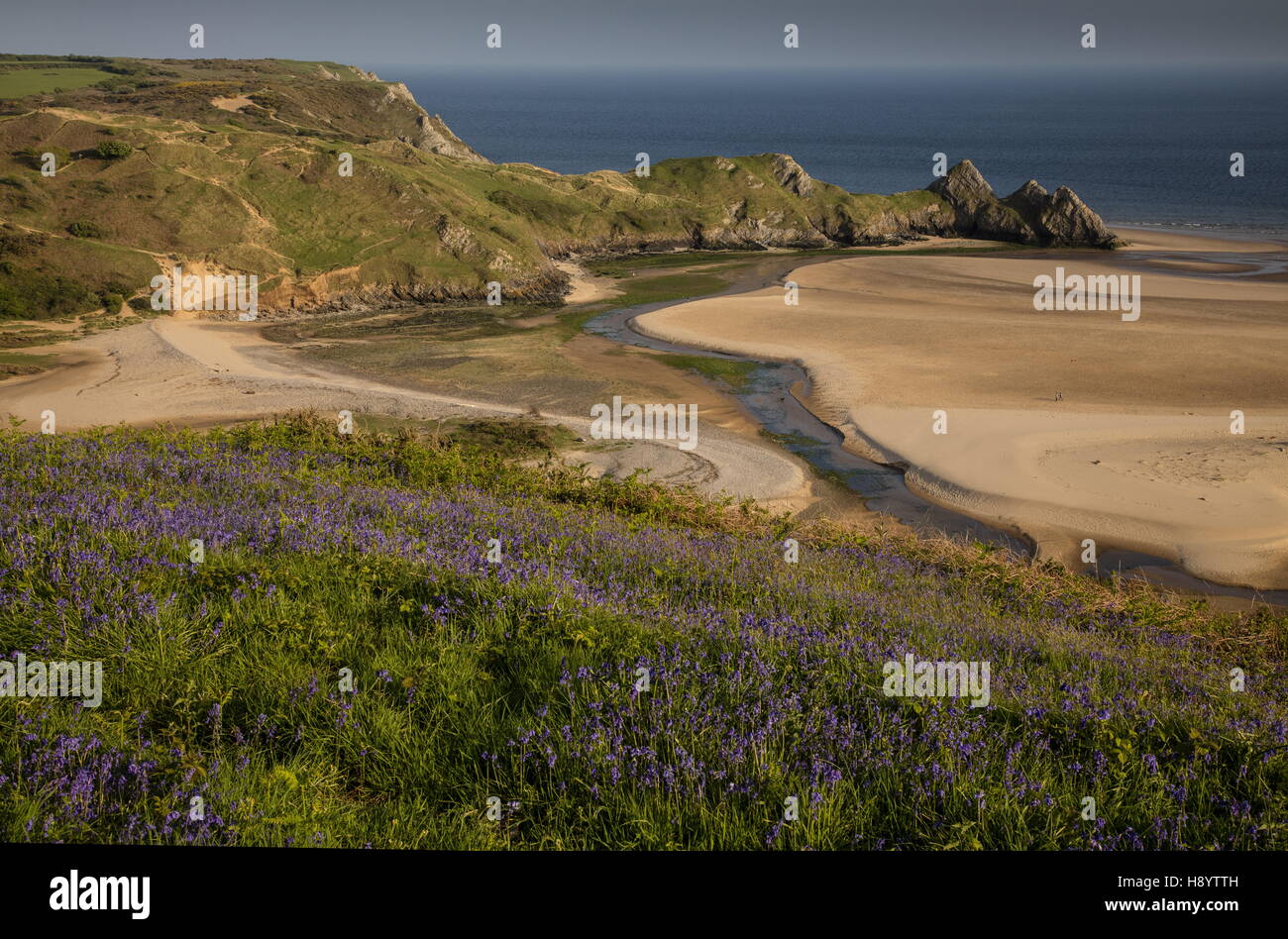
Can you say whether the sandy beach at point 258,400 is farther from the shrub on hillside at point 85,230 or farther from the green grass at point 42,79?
the green grass at point 42,79

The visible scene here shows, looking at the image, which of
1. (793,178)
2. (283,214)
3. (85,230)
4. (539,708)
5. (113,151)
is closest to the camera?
(539,708)

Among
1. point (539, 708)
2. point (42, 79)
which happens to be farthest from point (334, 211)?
point (42, 79)

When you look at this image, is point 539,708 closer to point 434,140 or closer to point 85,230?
point 85,230

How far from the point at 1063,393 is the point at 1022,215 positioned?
41.9 meters

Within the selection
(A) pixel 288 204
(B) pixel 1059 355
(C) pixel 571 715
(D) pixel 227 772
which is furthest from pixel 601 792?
(A) pixel 288 204

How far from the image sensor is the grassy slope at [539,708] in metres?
4.10

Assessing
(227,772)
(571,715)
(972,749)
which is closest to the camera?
(227,772)

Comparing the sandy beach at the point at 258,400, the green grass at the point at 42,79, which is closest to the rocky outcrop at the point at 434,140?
the green grass at the point at 42,79

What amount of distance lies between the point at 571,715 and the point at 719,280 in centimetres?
4679

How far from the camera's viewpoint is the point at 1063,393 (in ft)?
90.5

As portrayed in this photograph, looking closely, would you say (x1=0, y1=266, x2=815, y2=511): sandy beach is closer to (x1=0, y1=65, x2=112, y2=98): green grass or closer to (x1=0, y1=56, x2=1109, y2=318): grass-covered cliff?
(x1=0, y1=56, x2=1109, y2=318): grass-covered cliff

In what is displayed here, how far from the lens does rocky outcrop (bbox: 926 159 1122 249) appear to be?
60844 mm
